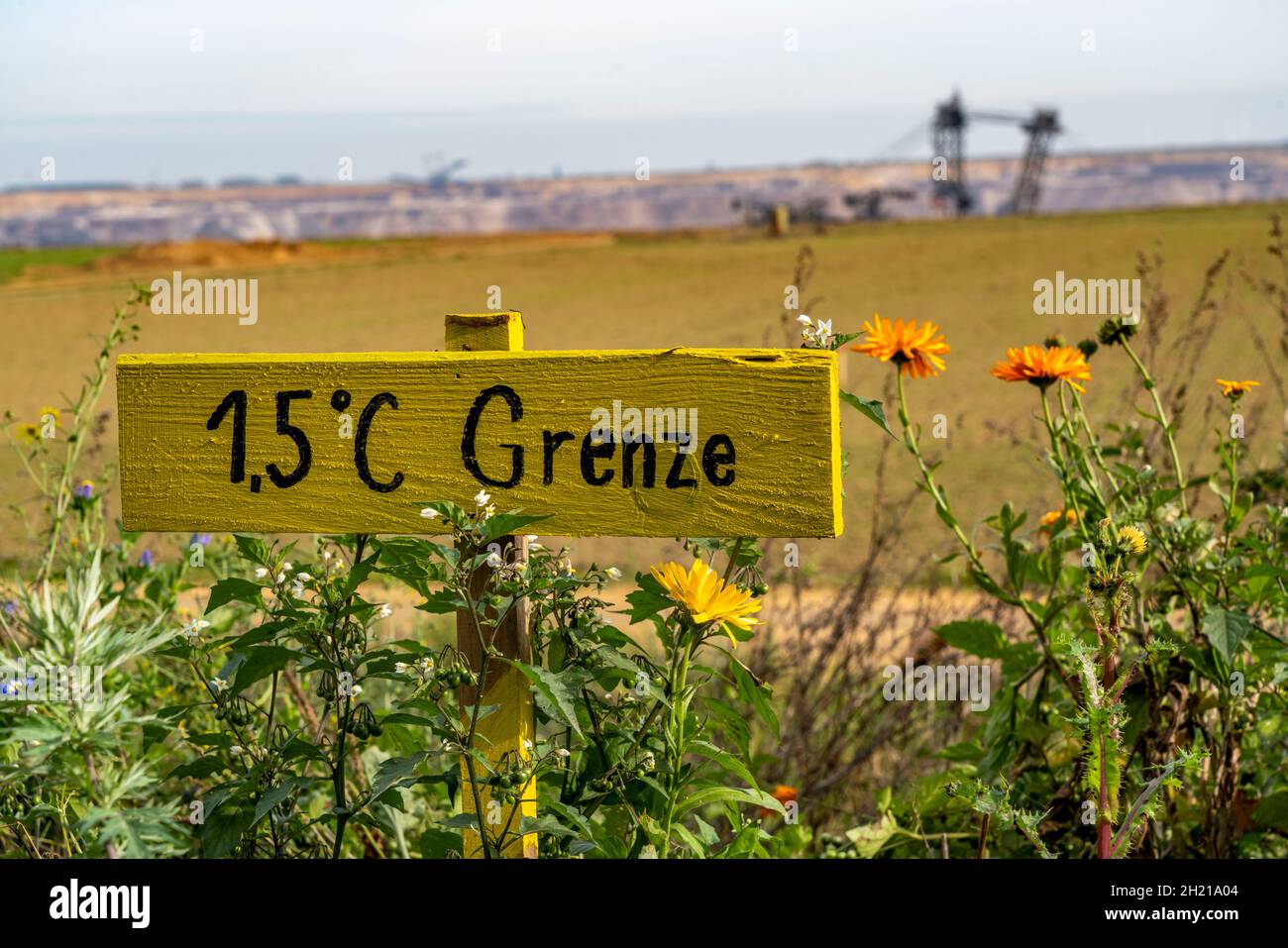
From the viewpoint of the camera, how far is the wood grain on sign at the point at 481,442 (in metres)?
1.69

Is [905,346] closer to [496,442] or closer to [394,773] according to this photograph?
[496,442]

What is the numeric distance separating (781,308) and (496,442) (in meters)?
14.1

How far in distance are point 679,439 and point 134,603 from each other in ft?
4.92

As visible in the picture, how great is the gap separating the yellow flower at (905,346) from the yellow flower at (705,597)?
1.84 feet

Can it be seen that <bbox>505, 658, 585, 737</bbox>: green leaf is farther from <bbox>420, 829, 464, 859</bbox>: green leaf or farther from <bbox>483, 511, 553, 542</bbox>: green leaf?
<bbox>420, 829, 464, 859</bbox>: green leaf

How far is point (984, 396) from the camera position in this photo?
398 inches

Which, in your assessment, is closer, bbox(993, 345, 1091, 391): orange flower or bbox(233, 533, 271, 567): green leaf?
bbox(233, 533, 271, 567): green leaf

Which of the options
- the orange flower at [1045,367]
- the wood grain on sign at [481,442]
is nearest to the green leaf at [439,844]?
the wood grain on sign at [481,442]

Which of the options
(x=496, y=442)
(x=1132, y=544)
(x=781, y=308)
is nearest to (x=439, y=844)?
(x=496, y=442)

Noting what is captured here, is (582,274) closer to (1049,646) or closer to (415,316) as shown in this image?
(415,316)

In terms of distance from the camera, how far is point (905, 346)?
208 centimetres

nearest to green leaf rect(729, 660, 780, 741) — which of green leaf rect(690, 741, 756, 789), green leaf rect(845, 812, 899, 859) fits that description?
green leaf rect(690, 741, 756, 789)

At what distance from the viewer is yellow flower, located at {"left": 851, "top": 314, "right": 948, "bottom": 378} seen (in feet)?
6.80

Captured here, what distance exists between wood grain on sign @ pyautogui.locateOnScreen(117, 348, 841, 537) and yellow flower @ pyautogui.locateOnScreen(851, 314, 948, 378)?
41cm
